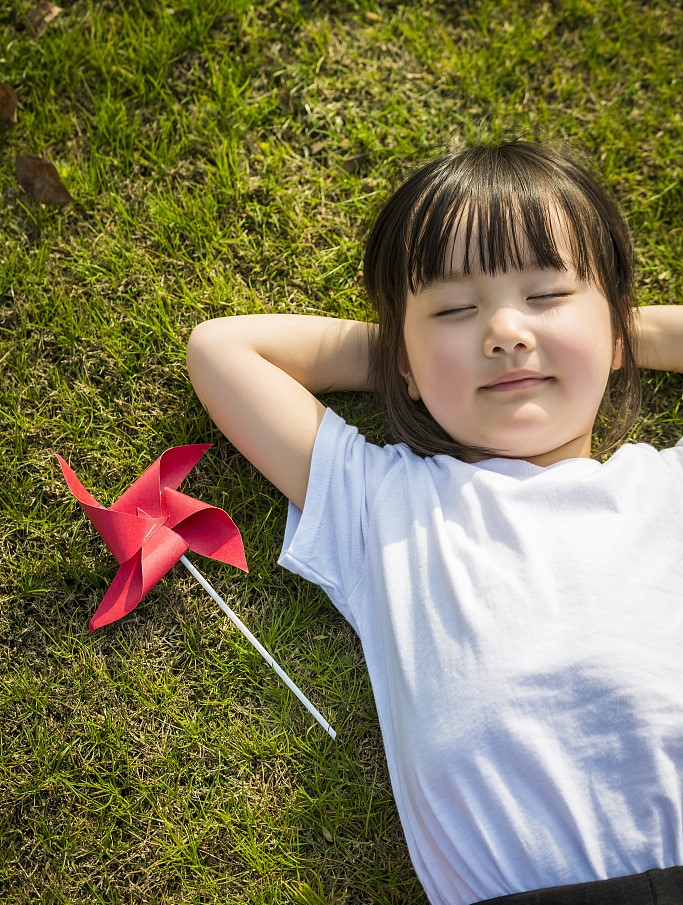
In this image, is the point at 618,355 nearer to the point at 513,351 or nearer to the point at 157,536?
the point at 513,351

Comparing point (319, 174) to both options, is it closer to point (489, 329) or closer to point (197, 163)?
point (197, 163)

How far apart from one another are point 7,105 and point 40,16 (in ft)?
1.06

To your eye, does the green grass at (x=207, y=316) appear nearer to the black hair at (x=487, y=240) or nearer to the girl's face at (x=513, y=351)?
the black hair at (x=487, y=240)

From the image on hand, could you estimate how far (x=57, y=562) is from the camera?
225cm

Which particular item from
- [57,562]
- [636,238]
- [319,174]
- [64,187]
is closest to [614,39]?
[636,238]

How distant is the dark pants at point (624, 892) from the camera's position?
1.63 meters

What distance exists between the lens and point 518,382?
189 cm

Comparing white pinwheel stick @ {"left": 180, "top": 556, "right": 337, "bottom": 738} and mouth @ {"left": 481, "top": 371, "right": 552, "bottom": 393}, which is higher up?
mouth @ {"left": 481, "top": 371, "right": 552, "bottom": 393}

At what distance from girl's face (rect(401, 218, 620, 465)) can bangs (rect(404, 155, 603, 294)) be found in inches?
0.8

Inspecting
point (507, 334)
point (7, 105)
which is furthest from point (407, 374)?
point (7, 105)

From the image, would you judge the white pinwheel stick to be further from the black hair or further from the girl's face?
the girl's face

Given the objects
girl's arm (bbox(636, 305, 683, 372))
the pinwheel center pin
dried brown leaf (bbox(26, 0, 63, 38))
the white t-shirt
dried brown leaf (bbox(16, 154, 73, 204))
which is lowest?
the white t-shirt

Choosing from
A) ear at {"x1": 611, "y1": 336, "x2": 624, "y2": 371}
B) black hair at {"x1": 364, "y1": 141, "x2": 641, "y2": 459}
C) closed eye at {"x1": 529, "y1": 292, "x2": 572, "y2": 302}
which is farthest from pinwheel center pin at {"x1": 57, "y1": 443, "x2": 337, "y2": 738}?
ear at {"x1": 611, "y1": 336, "x2": 624, "y2": 371}

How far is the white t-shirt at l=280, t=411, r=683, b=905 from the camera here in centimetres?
170
